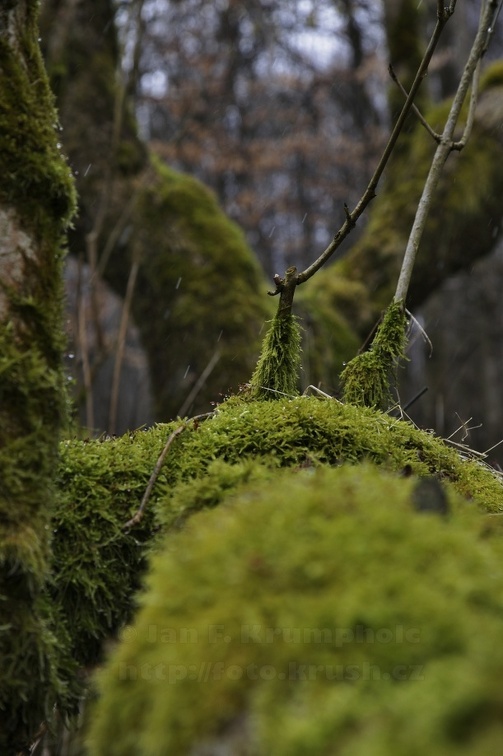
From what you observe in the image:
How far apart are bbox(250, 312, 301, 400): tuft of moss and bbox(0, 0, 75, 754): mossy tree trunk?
754mm

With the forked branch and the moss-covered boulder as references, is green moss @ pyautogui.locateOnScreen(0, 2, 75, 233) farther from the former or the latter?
the forked branch

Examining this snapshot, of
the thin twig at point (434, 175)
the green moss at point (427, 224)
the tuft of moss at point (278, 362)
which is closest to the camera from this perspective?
the tuft of moss at point (278, 362)

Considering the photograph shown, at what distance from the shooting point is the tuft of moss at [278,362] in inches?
82.4

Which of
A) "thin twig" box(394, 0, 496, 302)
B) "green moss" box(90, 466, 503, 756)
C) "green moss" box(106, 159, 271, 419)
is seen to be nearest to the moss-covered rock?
"green moss" box(106, 159, 271, 419)

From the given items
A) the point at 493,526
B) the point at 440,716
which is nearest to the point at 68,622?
the point at 493,526

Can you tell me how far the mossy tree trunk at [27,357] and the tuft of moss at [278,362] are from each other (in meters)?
0.75

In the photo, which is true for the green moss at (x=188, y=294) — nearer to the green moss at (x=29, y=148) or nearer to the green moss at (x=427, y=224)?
the green moss at (x=427, y=224)

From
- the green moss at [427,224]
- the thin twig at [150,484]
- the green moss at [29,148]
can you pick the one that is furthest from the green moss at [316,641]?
the green moss at [427,224]

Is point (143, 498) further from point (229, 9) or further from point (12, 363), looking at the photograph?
point (229, 9)

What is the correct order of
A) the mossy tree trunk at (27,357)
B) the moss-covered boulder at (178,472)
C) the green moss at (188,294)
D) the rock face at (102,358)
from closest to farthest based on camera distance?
the mossy tree trunk at (27,357), the moss-covered boulder at (178,472), the rock face at (102,358), the green moss at (188,294)

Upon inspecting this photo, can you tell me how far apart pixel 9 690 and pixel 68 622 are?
0.71 ft

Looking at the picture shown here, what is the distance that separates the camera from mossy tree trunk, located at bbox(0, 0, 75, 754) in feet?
4.33

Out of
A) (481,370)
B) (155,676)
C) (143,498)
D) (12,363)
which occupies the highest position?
(481,370)

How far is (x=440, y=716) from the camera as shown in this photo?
0.64 m
